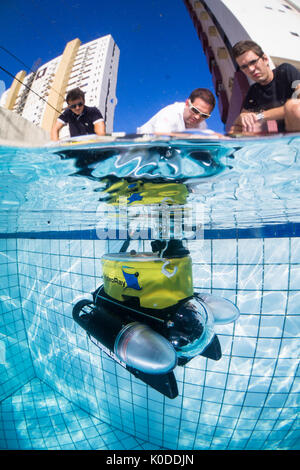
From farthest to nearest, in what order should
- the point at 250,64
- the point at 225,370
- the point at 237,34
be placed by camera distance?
the point at 225,370 → the point at 237,34 → the point at 250,64

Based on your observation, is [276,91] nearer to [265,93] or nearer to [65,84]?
[265,93]

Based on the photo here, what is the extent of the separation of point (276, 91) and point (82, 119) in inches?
59.1

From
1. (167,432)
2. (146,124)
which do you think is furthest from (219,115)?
(167,432)

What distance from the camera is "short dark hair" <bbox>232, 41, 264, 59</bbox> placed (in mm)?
1320

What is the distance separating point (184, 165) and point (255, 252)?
2.59 m

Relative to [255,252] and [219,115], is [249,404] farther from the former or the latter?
[219,115]

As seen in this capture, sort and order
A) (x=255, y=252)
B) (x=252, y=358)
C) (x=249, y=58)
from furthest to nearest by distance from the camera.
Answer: (x=255, y=252) → (x=252, y=358) → (x=249, y=58)

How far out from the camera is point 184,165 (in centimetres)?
183

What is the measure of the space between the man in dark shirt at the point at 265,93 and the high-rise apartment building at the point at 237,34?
0.05 meters

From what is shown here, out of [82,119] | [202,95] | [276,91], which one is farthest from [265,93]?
[82,119]

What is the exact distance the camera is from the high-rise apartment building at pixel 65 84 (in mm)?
1363

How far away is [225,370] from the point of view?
3.24m

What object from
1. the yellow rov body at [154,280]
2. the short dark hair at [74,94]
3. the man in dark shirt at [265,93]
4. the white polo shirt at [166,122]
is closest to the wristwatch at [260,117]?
the man in dark shirt at [265,93]
